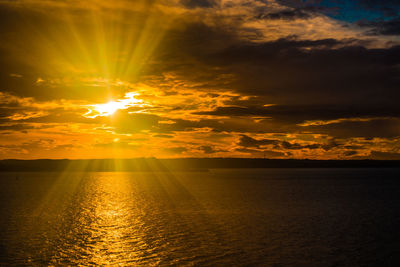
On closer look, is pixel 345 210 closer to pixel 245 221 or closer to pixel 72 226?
pixel 245 221

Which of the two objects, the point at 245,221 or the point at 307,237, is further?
the point at 245,221

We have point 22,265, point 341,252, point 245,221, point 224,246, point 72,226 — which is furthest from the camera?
point 245,221

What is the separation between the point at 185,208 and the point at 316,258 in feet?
144

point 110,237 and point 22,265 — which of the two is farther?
point 110,237

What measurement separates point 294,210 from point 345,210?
999 centimetres

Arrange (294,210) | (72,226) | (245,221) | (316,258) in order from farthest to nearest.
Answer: (294,210), (245,221), (72,226), (316,258)

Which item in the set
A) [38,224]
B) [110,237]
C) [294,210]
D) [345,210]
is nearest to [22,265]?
[110,237]

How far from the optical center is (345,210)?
238 ft

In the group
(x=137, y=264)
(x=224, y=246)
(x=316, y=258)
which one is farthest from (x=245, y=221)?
(x=137, y=264)

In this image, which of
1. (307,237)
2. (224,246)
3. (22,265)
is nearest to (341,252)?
(307,237)

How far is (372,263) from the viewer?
→ 109 feet

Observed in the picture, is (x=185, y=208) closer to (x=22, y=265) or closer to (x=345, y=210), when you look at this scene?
(x=345, y=210)

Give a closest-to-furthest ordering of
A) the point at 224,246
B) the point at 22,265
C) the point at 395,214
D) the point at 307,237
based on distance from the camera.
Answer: the point at 22,265, the point at 224,246, the point at 307,237, the point at 395,214

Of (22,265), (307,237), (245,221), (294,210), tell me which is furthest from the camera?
(294,210)
